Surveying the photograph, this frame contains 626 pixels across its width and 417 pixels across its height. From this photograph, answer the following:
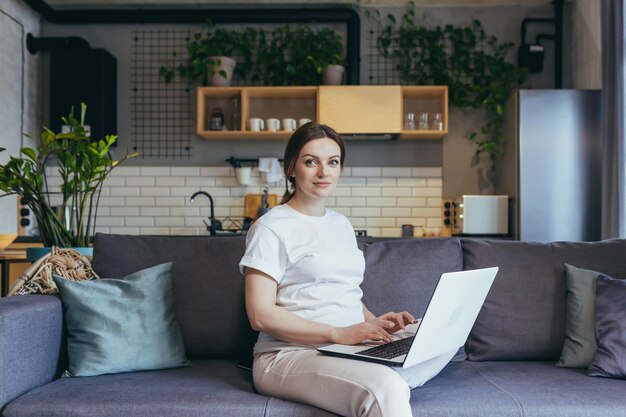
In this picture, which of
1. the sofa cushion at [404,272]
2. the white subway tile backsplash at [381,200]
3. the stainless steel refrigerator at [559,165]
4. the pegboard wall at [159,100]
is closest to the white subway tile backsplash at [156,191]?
the pegboard wall at [159,100]

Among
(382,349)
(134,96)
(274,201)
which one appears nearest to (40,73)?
(134,96)

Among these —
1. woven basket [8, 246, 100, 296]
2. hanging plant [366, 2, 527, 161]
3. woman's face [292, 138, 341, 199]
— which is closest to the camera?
woman's face [292, 138, 341, 199]

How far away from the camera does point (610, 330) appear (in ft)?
7.09

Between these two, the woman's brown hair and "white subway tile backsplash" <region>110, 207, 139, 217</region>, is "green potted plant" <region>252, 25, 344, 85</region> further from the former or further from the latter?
the woman's brown hair

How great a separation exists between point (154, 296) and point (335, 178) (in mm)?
709

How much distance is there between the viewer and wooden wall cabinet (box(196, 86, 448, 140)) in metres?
5.21

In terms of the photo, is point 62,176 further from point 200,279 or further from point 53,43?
point 53,43

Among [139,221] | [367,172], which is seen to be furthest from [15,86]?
[367,172]

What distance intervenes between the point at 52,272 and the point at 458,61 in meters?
4.05

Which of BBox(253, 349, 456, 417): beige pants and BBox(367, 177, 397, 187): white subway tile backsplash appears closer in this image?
BBox(253, 349, 456, 417): beige pants

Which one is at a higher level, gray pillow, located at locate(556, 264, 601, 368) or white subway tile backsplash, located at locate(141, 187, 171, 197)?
white subway tile backsplash, located at locate(141, 187, 171, 197)

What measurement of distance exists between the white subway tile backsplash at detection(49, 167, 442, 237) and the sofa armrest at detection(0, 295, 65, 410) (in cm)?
345

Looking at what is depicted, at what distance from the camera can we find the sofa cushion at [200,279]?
238 cm

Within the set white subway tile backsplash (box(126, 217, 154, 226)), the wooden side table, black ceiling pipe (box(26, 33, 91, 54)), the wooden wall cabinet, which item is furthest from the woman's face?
black ceiling pipe (box(26, 33, 91, 54))
